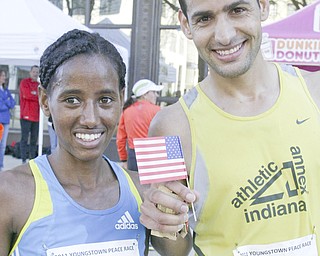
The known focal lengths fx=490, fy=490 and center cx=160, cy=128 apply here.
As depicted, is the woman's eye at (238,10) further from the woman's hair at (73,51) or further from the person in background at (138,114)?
the person in background at (138,114)

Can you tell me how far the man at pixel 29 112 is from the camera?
30.1 ft

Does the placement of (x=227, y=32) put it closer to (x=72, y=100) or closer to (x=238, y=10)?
(x=238, y=10)

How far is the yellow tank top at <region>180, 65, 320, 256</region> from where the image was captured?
1.77 m

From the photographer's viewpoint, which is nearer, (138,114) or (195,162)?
(195,162)

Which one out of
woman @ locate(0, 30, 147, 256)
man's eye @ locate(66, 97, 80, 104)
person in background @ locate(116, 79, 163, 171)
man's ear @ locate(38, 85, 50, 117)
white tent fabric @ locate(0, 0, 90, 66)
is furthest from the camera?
person in background @ locate(116, 79, 163, 171)

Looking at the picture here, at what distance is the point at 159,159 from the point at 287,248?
0.57 metres

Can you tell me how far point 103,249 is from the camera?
1600 millimetres

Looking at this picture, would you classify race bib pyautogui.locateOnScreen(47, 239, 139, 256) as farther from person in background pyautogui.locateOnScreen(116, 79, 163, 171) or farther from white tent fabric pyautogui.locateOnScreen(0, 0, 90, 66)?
person in background pyautogui.locateOnScreen(116, 79, 163, 171)

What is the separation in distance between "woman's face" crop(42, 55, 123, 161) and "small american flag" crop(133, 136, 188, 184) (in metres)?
0.14

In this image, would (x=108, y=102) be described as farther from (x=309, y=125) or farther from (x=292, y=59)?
(x=292, y=59)

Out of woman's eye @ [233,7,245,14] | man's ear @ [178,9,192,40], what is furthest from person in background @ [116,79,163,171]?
woman's eye @ [233,7,245,14]

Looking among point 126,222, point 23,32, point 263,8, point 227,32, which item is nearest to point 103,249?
point 126,222

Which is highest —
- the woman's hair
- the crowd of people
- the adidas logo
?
the woman's hair

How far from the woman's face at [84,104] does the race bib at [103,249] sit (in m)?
0.30
